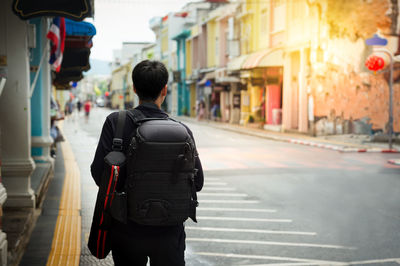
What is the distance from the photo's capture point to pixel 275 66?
30922 millimetres

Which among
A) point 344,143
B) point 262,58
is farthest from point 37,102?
point 262,58

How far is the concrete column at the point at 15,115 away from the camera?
779 cm

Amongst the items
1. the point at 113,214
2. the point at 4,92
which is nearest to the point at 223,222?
the point at 4,92

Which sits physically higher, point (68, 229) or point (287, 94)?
point (287, 94)

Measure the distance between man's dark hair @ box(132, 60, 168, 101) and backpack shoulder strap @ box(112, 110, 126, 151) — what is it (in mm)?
185

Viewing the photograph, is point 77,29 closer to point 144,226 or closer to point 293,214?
point 293,214

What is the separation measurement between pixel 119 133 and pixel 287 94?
2743cm

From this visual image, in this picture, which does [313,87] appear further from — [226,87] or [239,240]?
→ [239,240]

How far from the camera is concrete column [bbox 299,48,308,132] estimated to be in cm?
2756

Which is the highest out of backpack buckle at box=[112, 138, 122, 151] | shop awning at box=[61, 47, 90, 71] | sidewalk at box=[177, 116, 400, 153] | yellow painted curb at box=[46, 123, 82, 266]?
shop awning at box=[61, 47, 90, 71]

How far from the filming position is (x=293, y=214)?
847 centimetres

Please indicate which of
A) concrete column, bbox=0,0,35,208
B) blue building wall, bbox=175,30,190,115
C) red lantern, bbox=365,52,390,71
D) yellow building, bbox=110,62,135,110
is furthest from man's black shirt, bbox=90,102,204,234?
yellow building, bbox=110,62,135,110

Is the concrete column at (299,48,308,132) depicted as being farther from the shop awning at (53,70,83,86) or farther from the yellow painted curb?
the yellow painted curb

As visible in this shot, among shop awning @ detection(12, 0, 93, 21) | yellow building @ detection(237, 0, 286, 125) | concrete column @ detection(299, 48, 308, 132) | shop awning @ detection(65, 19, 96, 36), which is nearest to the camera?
shop awning @ detection(12, 0, 93, 21)
